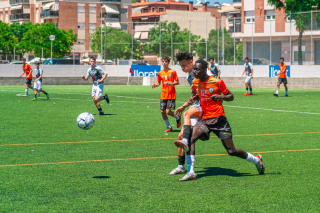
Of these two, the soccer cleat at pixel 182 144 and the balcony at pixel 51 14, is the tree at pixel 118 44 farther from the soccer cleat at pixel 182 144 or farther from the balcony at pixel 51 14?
the balcony at pixel 51 14

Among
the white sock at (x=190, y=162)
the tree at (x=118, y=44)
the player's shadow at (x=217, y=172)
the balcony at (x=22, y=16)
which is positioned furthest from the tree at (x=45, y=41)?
the white sock at (x=190, y=162)

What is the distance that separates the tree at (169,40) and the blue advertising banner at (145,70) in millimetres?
2428

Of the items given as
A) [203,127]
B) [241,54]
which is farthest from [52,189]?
[241,54]

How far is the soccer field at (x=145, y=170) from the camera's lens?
18.0 ft

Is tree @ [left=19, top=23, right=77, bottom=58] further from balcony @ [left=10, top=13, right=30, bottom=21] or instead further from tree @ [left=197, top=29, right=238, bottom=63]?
tree @ [left=197, top=29, right=238, bottom=63]

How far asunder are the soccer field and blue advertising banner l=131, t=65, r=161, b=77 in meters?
25.9

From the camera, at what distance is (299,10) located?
4591 centimetres

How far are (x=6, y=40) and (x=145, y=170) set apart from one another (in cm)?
8408

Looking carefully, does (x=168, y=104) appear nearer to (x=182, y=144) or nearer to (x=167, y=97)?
(x=167, y=97)

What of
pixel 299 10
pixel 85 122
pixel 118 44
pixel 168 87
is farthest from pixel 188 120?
pixel 299 10

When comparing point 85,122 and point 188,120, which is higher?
point 188,120

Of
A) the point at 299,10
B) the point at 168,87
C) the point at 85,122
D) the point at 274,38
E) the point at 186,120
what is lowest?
the point at 85,122

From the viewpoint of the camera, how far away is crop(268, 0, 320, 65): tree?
114 feet

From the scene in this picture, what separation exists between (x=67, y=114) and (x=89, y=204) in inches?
457
